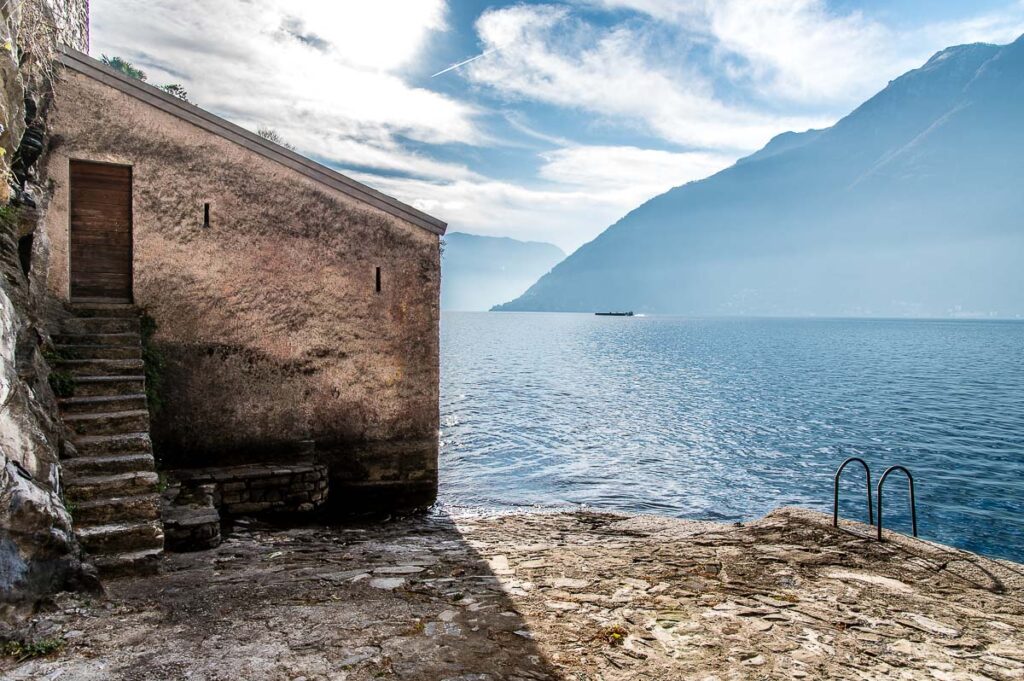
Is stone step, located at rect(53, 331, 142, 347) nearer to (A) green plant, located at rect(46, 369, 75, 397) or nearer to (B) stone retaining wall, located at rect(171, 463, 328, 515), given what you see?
(A) green plant, located at rect(46, 369, 75, 397)

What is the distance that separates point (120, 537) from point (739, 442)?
23.0 metres

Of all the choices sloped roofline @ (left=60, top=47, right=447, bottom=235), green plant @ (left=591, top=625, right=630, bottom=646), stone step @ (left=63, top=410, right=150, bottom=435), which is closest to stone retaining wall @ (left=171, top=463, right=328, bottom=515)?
stone step @ (left=63, top=410, right=150, bottom=435)

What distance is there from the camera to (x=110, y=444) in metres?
7.04

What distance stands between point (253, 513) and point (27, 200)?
18.5 feet

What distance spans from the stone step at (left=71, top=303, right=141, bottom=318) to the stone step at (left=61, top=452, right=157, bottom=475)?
332cm

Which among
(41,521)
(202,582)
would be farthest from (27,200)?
(202,582)

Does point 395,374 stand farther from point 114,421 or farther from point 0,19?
point 0,19

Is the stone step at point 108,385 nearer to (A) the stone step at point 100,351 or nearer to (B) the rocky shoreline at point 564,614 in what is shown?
(A) the stone step at point 100,351

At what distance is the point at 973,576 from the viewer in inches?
253

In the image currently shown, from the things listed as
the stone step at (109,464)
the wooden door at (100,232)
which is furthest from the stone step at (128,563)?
the wooden door at (100,232)

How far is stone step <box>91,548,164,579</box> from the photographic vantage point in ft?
18.7

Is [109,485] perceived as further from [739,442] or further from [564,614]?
[739,442]

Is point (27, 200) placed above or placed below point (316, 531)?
above

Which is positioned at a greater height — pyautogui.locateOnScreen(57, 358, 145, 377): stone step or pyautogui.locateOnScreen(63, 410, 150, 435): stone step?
pyautogui.locateOnScreen(57, 358, 145, 377): stone step
